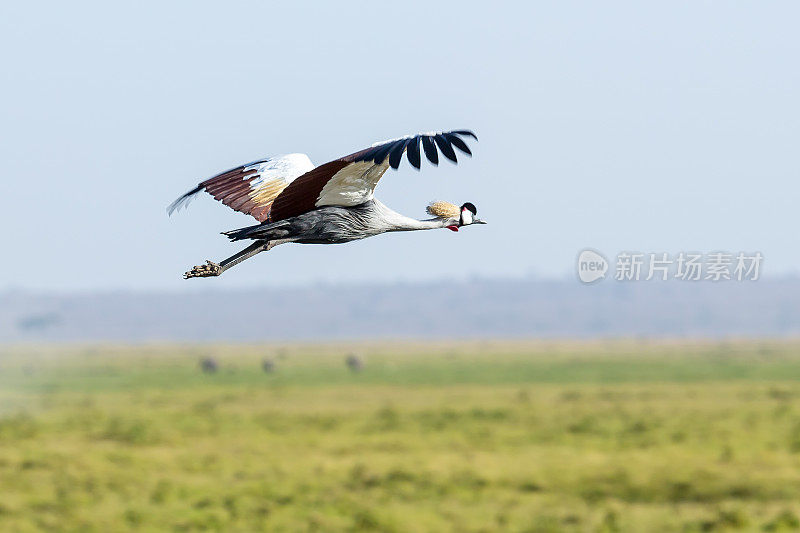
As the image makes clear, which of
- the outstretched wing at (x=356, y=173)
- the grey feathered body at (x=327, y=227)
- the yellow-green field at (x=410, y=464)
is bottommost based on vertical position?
the yellow-green field at (x=410, y=464)

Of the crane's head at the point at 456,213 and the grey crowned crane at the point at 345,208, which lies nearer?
the grey crowned crane at the point at 345,208

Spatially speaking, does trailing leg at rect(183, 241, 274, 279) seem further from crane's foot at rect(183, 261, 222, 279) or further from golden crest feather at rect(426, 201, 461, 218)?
golden crest feather at rect(426, 201, 461, 218)

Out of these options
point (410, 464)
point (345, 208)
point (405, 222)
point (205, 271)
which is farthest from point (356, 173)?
point (410, 464)

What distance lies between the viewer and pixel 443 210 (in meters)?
5.27

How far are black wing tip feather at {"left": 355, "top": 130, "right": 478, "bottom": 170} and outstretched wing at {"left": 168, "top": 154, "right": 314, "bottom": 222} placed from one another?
0.75 meters

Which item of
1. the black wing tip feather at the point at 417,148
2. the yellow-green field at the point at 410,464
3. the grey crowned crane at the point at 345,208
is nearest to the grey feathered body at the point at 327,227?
the grey crowned crane at the point at 345,208

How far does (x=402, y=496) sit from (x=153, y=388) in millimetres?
97932

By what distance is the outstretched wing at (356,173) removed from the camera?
471 centimetres

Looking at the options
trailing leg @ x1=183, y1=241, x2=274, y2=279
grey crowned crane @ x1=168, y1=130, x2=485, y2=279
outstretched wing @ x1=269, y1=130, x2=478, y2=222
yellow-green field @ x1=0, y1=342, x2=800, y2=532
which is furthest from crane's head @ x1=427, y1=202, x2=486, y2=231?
yellow-green field @ x1=0, y1=342, x2=800, y2=532

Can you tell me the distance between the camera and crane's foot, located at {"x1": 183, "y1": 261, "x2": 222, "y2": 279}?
4902 millimetres

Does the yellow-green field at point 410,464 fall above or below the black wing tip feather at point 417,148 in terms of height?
below

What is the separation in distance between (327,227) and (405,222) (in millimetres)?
396

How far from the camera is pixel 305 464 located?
274 feet

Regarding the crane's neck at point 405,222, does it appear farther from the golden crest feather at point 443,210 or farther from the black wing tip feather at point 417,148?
the black wing tip feather at point 417,148
